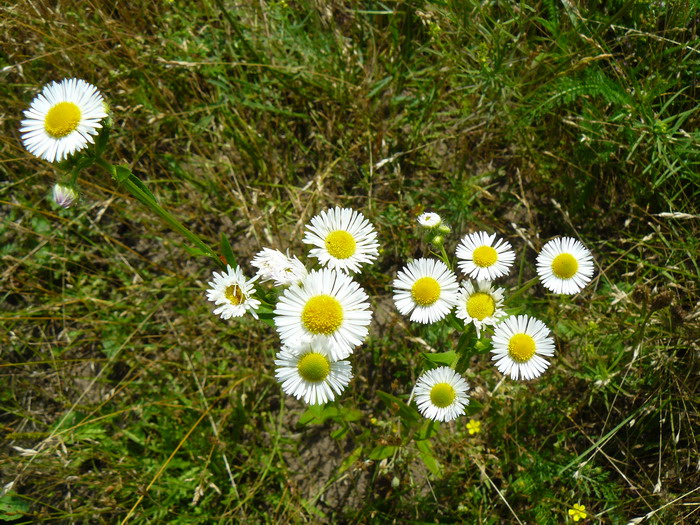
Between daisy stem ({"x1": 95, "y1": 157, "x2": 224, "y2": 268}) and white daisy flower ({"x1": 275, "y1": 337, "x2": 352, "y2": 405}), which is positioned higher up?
daisy stem ({"x1": 95, "y1": 157, "x2": 224, "y2": 268})

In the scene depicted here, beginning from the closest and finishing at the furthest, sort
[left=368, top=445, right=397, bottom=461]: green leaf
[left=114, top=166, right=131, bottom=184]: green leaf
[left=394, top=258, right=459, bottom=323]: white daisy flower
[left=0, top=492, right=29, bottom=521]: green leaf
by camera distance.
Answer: [left=114, top=166, right=131, bottom=184]: green leaf, [left=394, top=258, right=459, bottom=323]: white daisy flower, [left=368, top=445, right=397, bottom=461]: green leaf, [left=0, top=492, right=29, bottom=521]: green leaf

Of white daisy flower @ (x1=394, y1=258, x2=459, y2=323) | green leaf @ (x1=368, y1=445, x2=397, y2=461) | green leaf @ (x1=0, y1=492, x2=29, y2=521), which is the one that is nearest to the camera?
white daisy flower @ (x1=394, y1=258, x2=459, y2=323)

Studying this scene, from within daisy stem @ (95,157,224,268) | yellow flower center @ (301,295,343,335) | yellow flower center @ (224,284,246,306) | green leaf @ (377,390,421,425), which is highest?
daisy stem @ (95,157,224,268)

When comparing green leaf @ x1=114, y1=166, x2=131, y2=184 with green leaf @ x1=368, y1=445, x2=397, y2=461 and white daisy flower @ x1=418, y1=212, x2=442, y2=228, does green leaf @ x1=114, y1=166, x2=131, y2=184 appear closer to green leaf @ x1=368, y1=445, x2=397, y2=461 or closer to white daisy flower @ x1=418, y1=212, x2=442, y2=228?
white daisy flower @ x1=418, y1=212, x2=442, y2=228

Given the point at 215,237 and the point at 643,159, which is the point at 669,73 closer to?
the point at 643,159

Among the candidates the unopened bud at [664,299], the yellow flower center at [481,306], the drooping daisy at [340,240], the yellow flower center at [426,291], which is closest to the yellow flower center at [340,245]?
the drooping daisy at [340,240]

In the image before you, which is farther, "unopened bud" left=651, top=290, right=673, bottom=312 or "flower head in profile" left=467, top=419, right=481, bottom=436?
"flower head in profile" left=467, top=419, right=481, bottom=436

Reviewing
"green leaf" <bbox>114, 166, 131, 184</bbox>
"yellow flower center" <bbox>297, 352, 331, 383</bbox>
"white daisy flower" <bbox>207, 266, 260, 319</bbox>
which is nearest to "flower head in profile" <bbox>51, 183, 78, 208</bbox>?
"green leaf" <bbox>114, 166, 131, 184</bbox>

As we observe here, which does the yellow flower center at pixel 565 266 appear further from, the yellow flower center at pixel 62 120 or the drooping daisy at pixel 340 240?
the yellow flower center at pixel 62 120
